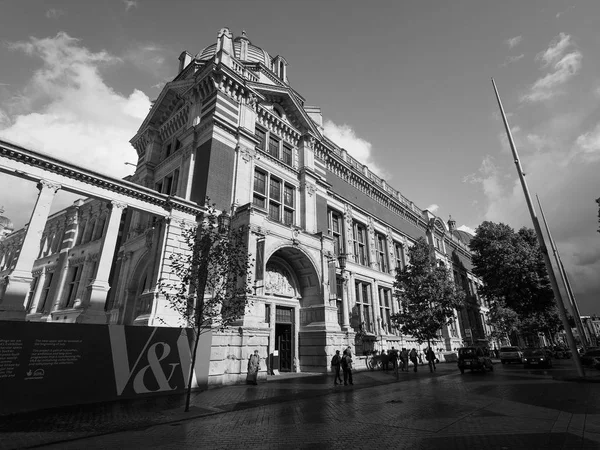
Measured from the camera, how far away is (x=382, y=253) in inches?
1405

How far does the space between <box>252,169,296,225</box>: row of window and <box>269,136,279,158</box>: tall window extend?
2229 millimetres

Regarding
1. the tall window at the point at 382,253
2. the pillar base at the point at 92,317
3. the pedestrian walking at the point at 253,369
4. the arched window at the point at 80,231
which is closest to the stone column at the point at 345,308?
the tall window at the point at 382,253

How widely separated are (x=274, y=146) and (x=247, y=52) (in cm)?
1236

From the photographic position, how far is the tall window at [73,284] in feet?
95.2

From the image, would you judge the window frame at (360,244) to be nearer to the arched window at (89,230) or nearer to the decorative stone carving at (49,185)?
the decorative stone carving at (49,185)


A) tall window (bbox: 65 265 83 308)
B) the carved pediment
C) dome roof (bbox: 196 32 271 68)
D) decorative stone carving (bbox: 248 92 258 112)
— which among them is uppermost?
dome roof (bbox: 196 32 271 68)

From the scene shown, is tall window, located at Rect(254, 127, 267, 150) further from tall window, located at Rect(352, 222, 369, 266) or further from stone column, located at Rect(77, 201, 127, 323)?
tall window, located at Rect(352, 222, 369, 266)

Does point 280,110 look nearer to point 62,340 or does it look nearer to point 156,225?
point 156,225

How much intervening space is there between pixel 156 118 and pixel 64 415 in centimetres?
2398

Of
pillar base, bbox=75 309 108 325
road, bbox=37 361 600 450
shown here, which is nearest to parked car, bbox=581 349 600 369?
road, bbox=37 361 600 450

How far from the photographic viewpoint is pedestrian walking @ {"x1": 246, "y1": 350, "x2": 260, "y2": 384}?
15.1 meters

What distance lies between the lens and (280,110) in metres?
27.3

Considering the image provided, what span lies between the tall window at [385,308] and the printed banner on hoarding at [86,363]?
21146 mm

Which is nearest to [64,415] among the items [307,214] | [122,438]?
[122,438]
